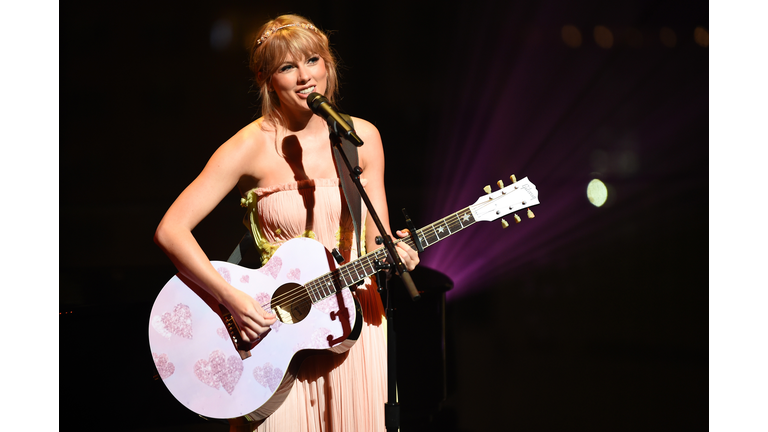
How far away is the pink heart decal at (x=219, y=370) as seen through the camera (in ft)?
6.49

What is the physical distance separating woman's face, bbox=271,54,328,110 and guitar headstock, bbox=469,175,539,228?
2.35 ft

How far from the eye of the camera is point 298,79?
6.50ft

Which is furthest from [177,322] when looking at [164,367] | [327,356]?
[327,356]

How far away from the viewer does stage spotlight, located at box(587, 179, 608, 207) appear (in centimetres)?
512

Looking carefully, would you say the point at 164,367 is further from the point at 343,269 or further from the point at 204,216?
the point at 343,269

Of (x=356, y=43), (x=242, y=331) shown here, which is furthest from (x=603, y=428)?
(x=356, y=43)

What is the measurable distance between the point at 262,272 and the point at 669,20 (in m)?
4.39

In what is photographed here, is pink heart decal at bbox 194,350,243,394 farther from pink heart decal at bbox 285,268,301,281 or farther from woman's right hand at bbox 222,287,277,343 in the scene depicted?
pink heart decal at bbox 285,268,301,281

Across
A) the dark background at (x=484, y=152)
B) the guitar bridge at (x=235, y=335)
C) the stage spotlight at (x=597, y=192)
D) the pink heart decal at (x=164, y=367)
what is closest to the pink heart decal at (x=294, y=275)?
the guitar bridge at (x=235, y=335)

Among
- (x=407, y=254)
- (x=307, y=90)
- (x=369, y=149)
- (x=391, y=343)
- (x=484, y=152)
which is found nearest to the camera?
(x=391, y=343)

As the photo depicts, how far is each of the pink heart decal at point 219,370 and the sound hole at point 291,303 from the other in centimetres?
23

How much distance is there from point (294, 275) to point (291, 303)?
0.33 ft

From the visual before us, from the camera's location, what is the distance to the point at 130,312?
2957 mm

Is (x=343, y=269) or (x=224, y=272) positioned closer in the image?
(x=343, y=269)
